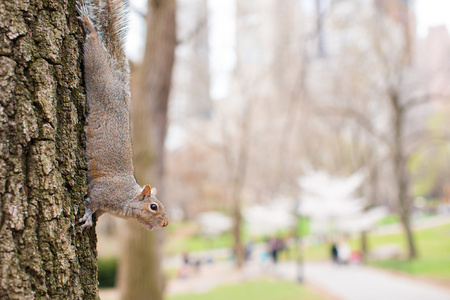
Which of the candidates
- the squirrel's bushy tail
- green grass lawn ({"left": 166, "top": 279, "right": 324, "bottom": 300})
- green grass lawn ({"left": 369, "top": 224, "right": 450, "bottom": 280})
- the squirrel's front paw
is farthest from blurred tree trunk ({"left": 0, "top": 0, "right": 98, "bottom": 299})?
green grass lawn ({"left": 369, "top": 224, "right": 450, "bottom": 280})

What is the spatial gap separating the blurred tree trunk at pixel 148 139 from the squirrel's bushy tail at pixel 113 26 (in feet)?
12.0

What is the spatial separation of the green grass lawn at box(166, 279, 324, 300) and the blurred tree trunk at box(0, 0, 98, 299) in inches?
430

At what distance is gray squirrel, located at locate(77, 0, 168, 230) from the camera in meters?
1.34

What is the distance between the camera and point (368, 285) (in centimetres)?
1270

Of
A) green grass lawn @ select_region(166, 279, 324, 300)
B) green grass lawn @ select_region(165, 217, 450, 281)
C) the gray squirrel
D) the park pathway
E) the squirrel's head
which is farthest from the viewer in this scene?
green grass lawn @ select_region(165, 217, 450, 281)

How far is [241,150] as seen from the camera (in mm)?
21156

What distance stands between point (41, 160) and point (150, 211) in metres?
0.54

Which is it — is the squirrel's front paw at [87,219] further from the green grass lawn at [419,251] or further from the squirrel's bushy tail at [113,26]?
the green grass lawn at [419,251]

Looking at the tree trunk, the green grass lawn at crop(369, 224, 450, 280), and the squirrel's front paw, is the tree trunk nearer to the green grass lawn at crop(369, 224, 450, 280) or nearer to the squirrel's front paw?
the green grass lawn at crop(369, 224, 450, 280)

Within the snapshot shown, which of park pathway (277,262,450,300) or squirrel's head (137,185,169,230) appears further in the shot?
park pathway (277,262,450,300)

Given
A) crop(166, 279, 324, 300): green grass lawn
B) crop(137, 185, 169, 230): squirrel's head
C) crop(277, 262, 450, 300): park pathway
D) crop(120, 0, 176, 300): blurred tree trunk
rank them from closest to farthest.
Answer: crop(137, 185, 169, 230): squirrel's head, crop(120, 0, 176, 300): blurred tree trunk, crop(277, 262, 450, 300): park pathway, crop(166, 279, 324, 300): green grass lawn

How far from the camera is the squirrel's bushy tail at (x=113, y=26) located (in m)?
1.41

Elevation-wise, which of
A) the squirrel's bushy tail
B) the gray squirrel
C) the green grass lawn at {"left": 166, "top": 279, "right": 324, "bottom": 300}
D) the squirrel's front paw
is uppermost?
the squirrel's bushy tail

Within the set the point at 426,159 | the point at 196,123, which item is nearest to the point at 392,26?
the point at 196,123
